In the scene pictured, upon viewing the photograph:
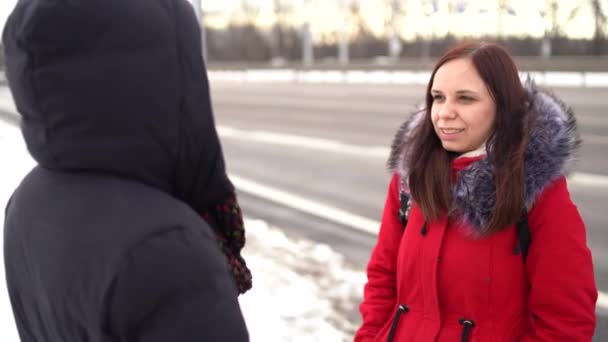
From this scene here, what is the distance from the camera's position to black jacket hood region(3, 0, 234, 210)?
3.58ft

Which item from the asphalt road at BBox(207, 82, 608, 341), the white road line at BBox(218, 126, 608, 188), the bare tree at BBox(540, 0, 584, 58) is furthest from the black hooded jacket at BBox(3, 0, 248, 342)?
the bare tree at BBox(540, 0, 584, 58)

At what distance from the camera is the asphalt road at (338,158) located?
638cm

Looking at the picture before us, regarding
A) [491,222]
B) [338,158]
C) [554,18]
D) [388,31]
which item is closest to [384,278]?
[491,222]

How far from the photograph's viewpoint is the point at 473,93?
82.1 inches

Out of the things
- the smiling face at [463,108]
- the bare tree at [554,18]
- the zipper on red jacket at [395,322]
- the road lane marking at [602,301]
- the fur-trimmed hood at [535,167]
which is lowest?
the road lane marking at [602,301]

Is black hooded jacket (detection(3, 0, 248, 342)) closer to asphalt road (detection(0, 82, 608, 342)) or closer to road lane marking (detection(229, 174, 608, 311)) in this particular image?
asphalt road (detection(0, 82, 608, 342))

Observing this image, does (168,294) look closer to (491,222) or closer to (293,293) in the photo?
(491,222)

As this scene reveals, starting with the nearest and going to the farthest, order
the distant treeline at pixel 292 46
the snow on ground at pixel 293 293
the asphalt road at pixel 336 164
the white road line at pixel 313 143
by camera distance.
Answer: the snow on ground at pixel 293 293 → the asphalt road at pixel 336 164 → the white road line at pixel 313 143 → the distant treeline at pixel 292 46

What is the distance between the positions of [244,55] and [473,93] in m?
57.6

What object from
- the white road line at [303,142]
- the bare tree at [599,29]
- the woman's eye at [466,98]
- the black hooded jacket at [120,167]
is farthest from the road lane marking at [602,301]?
the bare tree at [599,29]

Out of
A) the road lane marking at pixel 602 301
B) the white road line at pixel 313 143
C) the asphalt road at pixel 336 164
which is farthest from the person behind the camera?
the white road line at pixel 313 143

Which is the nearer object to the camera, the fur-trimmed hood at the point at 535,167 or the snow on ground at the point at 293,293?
the fur-trimmed hood at the point at 535,167

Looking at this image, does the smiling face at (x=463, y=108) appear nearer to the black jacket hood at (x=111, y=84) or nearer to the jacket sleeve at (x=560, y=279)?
the jacket sleeve at (x=560, y=279)

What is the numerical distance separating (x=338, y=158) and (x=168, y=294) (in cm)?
942
